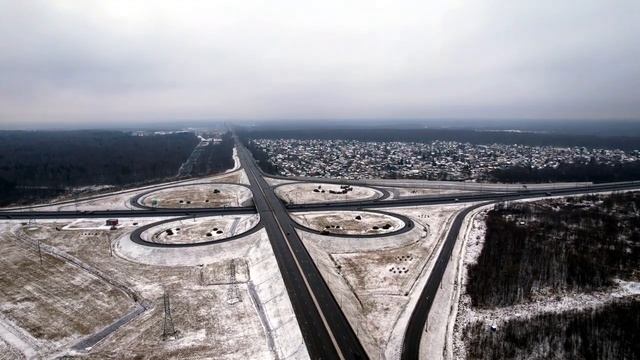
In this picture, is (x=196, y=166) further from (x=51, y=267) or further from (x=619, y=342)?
(x=619, y=342)

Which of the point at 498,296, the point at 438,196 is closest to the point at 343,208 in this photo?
the point at 438,196

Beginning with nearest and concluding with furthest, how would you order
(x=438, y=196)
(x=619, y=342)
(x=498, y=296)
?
(x=619, y=342) < (x=498, y=296) < (x=438, y=196)

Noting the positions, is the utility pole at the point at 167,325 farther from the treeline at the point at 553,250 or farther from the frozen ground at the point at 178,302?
the treeline at the point at 553,250

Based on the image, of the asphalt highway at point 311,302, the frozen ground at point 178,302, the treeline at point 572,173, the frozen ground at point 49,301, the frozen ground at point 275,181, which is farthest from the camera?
the treeline at point 572,173

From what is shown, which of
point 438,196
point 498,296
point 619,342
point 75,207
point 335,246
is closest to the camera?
point 619,342

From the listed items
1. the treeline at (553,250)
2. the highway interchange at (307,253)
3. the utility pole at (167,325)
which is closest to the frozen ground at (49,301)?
the utility pole at (167,325)

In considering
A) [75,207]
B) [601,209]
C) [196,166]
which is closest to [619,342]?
[601,209]

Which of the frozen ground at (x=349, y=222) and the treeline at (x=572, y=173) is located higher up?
the treeline at (x=572, y=173)

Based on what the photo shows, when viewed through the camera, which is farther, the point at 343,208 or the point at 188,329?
the point at 343,208
